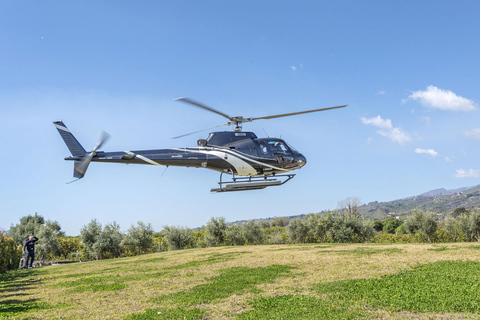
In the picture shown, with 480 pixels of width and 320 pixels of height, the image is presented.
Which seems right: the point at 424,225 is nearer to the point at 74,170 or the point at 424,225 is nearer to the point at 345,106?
the point at 345,106

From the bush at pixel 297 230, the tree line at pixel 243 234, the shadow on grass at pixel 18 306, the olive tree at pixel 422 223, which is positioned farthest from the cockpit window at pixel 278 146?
the bush at pixel 297 230

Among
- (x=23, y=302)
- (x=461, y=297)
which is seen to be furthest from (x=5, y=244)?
(x=461, y=297)

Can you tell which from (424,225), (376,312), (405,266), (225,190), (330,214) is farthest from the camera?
(330,214)

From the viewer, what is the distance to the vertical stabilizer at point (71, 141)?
660 inches

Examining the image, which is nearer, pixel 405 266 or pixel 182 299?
pixel 182 299

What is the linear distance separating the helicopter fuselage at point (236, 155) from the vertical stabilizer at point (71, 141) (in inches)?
124

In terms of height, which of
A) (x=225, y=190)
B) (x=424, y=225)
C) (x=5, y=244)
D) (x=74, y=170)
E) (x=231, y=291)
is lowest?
(x=424, y=225)

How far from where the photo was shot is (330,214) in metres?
50.4

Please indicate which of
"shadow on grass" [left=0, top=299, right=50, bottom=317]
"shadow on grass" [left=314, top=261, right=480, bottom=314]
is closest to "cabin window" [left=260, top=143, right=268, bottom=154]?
"shadow on grass" [left=314, top=261, right=480, bottom=314]

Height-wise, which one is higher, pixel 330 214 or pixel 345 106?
pixel 345 106

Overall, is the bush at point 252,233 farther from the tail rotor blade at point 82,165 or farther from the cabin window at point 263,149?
the tail rotor blade at point 82,165

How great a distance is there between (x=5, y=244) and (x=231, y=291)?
76.2ft

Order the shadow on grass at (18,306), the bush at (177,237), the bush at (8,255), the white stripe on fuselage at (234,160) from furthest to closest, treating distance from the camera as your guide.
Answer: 1. the bush at (177,237)
2. the bush at (8,255)
3. the white stripe on fuselage at (234,160)
4. the shadow on grass at (18,306)

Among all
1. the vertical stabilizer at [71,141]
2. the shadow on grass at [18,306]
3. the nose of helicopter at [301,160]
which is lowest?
the shadow on grass at [18,306]
